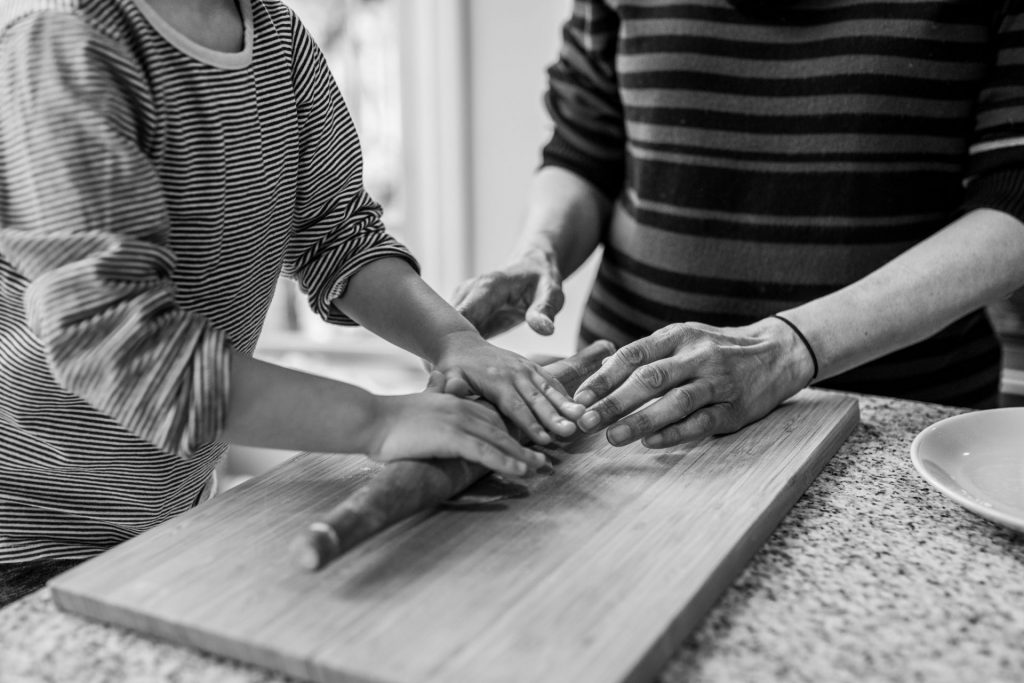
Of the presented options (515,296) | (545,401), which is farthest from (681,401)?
(515,296)

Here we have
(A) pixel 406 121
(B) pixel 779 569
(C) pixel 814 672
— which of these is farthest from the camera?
(A) pixel 406 121

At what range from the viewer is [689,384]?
891mm

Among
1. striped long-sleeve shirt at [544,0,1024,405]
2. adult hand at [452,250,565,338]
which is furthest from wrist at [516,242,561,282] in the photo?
striped long-sleeve shirt at [544,0,1024,405]

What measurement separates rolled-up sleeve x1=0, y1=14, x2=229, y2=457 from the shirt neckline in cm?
6

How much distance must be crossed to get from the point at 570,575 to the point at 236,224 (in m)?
0.42

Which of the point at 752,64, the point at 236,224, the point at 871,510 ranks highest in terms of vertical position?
the point at 752,64

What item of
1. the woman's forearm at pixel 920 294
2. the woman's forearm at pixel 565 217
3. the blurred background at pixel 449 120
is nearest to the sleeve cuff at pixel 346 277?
the woman's forearm at pixel 565 217

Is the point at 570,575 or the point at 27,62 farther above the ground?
the point at 27,62

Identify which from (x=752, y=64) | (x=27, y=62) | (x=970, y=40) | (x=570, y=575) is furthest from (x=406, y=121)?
(x=570, y=575)

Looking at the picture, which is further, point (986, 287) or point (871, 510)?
point (986, 287)

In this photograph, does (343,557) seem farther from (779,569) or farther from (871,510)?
(871,510)

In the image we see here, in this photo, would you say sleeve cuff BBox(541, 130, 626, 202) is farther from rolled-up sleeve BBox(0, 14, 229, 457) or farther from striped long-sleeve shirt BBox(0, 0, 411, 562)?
rolled-up sleeve BBox(0, 14, 229, 457)

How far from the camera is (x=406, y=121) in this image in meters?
2.20

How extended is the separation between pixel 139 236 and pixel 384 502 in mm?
257
